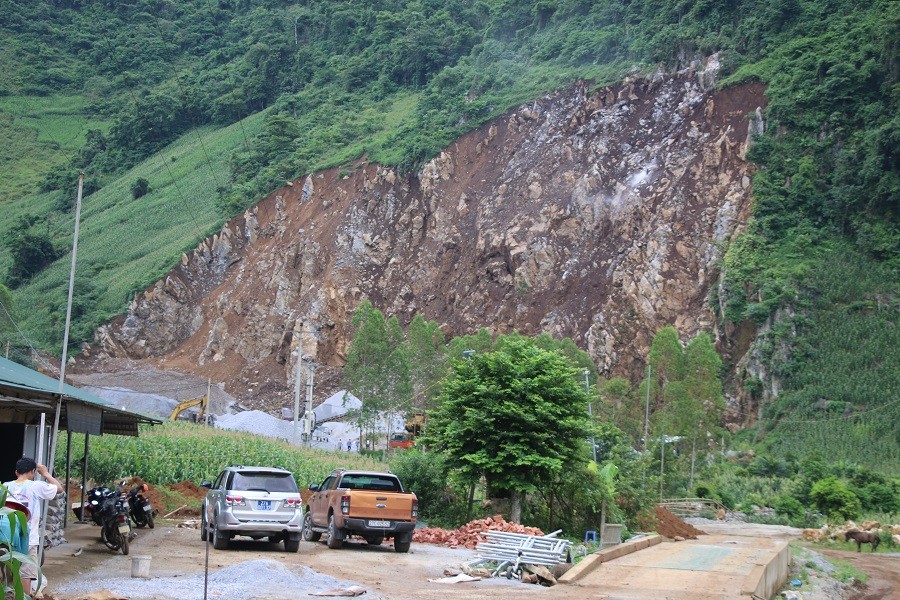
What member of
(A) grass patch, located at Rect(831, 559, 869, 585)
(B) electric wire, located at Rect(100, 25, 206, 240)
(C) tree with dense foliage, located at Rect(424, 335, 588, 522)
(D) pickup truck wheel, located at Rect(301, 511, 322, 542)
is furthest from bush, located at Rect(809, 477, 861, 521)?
(B) electric wire, located at Rect(100, 25, 206, 240)

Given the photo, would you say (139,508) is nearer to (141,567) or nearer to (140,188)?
(141,567)

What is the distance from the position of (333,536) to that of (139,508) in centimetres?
506

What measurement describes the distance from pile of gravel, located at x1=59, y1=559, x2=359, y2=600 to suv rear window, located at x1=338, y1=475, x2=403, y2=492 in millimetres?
5498

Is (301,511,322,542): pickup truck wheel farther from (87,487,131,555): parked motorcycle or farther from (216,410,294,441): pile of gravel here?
(216,410,294,441): pile of gravel

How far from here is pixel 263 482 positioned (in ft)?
60.6

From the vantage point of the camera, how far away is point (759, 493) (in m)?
42.2

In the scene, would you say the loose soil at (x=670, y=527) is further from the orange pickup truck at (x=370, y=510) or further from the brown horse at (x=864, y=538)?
the orange pickup truck at (x=370, y=510)

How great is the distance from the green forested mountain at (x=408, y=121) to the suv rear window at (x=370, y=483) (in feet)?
107

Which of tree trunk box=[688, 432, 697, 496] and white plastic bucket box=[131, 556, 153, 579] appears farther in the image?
tree trunk box=[688, 432, 697, 496]

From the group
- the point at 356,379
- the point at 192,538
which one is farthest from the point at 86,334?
the point at 192,538

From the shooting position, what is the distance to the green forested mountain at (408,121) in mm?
54000

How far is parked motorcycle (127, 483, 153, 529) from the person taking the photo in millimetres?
21531

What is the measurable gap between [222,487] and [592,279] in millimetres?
44870

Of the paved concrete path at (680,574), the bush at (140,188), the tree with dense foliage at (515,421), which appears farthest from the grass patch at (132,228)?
the paved concrete path at (680,574)
